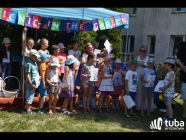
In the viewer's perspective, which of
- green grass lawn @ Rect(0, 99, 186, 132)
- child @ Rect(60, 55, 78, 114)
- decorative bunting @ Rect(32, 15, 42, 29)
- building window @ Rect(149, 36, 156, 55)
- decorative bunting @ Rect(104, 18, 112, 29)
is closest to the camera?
green grass lawn @ Rect(0, 99, 186, 132)

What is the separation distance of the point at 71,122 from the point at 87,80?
1336 mm

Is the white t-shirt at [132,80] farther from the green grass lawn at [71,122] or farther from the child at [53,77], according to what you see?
the child at [53,77]

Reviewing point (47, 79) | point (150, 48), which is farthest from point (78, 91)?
point (150, 48)

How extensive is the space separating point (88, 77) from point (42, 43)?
1745mm

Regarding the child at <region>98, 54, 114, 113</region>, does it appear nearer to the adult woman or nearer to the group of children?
the group of children

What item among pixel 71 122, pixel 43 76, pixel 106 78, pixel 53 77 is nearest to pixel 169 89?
pixel 106 78

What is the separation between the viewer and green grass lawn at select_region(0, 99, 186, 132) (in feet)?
14.6

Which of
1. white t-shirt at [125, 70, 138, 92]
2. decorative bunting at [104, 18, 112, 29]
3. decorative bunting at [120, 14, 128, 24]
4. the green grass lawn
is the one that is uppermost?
decorative bunting at [120, 14, 128, 24]

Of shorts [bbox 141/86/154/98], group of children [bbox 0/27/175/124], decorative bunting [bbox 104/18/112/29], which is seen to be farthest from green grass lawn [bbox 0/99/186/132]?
decorative bunting [bbox 104/18/112/29]

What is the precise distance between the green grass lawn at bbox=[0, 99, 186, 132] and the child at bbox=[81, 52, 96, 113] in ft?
1.13

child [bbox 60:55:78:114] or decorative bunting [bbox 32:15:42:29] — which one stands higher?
decorative bunting [bbox 32:15:42:29]

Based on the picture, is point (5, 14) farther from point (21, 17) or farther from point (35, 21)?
point (35, 21)

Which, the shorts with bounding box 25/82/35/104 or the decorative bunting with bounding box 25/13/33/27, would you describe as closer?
the shorts with bounding box 25/82/35/104
